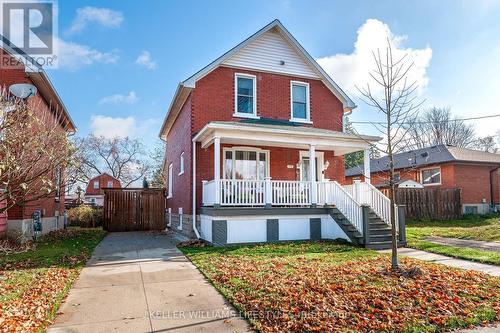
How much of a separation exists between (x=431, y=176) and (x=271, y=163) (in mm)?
16345

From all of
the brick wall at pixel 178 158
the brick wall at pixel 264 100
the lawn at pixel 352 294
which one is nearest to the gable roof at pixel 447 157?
the brick wall at pixel 264 100

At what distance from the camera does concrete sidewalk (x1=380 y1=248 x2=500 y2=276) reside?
24.7 ft

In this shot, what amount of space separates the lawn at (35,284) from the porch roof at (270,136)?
5462mm

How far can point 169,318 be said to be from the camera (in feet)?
15.5

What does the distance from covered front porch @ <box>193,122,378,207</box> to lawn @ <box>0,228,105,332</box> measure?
4.78 metres

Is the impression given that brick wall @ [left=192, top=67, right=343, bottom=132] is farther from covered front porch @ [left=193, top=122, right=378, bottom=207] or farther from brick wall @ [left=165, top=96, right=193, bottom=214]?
covered front porch @ [left=193, top=122, right=378, bottom=207]

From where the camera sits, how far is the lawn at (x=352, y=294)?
4504mm

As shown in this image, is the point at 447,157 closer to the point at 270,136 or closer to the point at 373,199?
the point at 373,199

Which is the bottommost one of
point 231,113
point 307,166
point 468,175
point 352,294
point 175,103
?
point 352,294

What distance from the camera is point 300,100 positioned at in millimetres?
15648

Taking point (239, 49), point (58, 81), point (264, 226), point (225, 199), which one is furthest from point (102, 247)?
point (239, 49)

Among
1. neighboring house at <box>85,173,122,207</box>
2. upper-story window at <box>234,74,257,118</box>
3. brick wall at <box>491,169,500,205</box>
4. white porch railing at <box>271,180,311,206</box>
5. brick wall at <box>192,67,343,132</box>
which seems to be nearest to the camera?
white porch railing at <box>271,180,311,206</box>

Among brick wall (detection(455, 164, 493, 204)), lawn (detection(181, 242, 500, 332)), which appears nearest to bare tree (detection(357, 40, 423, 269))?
lawn (detection(181, 242, 500, 332))

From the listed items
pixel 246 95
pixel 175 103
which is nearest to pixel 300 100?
pixel 246 95
